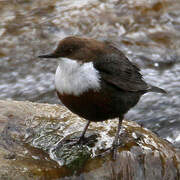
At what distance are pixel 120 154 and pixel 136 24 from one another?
14.3 ft

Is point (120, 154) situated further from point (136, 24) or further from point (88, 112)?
point (136, 24)

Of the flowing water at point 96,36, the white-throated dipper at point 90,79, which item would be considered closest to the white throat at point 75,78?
the white-throated dipper at point 90,79

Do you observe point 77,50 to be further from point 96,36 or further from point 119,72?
point 96,36

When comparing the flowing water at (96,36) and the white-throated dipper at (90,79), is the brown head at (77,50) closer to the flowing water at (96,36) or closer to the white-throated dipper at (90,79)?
the white-throated dipper at (90,79)

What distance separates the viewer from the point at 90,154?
3.51 meters

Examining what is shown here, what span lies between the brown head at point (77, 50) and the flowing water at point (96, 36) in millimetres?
2109

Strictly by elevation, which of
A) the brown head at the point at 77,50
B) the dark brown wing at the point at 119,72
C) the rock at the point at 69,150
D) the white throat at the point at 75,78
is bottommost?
the rock at the point at 69,150

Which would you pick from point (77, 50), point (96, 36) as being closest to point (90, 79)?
point (77, 50)

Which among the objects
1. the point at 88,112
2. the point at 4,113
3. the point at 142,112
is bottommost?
the point at 142,112

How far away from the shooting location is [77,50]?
329 cm

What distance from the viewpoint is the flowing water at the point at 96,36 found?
232 inches

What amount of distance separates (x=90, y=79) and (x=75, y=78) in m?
0.12

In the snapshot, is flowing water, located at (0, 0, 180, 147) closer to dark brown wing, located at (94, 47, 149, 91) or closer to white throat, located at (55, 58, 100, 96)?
dark brown wing, located at (94, 47, 149, 91)

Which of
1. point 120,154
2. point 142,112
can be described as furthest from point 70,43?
point 142,112
